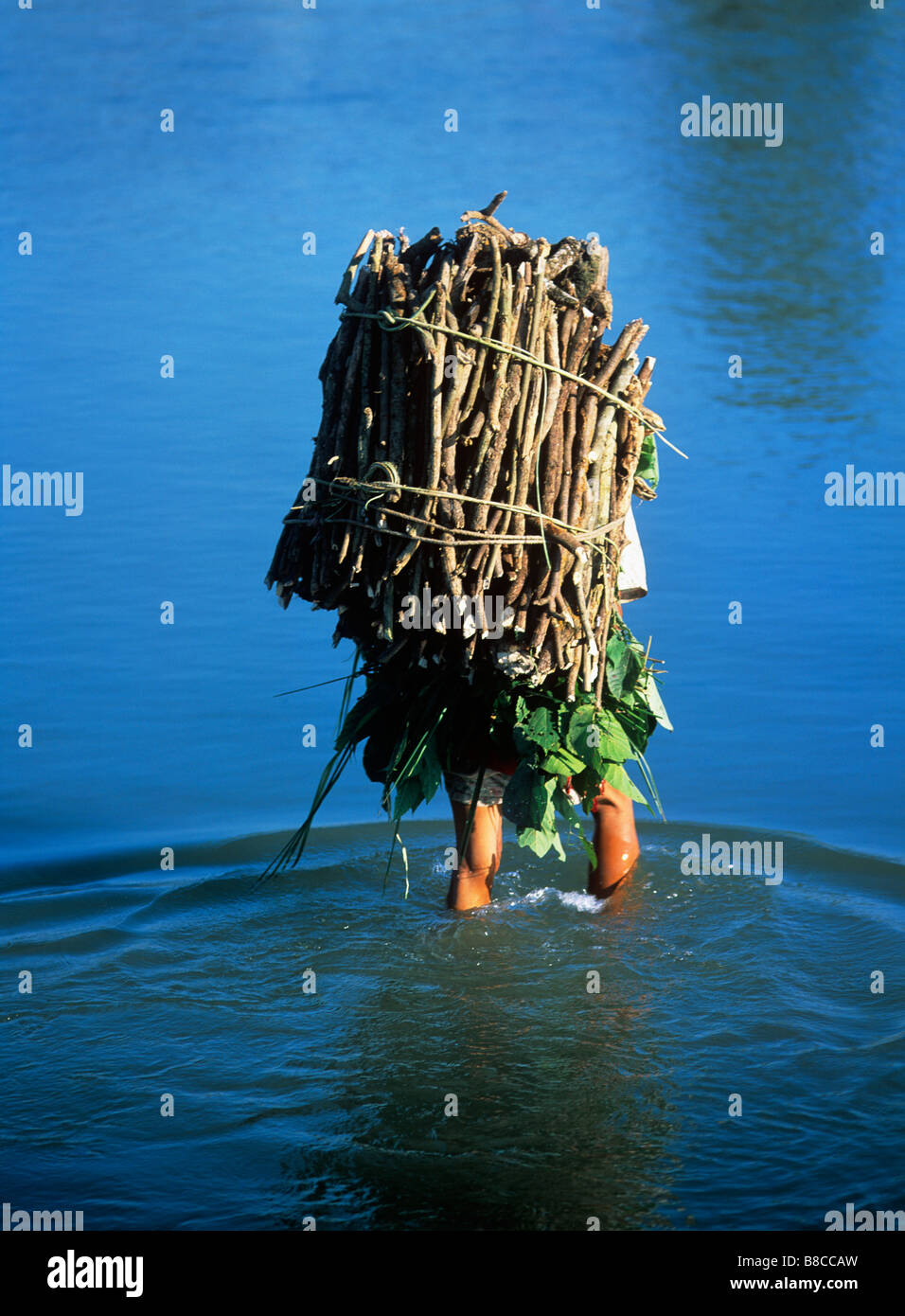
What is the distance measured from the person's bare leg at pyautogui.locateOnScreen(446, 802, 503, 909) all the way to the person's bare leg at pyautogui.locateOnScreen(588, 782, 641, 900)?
0.31 meters

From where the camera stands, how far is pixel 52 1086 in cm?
378

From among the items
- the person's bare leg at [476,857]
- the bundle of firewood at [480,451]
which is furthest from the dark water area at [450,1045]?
the bundle of firewood at [480,451]

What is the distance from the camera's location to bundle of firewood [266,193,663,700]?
3859 mm

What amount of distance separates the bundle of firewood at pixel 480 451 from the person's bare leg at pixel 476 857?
1.94 ft

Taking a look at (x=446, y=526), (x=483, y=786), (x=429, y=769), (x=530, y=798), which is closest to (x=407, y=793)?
(x=429, y=769)

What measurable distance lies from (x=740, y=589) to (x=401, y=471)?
455 cm

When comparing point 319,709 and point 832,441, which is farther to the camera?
point 832,441

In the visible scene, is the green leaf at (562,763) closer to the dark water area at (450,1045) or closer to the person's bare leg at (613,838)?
the person's bare leg at (613,838)

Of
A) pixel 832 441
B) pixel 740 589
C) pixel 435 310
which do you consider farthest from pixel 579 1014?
pixel 832 441

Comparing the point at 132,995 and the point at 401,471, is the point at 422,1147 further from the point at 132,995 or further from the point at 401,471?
the point at 401,471

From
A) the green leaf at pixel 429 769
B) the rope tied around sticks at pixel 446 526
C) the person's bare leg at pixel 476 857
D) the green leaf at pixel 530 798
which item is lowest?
the person's bare leg at pixel 476 857

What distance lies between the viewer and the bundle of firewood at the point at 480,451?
3.86 meters

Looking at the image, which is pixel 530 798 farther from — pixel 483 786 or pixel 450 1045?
pixel 450 1045

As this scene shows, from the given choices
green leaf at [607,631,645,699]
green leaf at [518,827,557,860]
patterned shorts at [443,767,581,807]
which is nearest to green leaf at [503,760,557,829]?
green leaf at [518,827,557,860]
